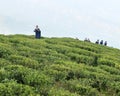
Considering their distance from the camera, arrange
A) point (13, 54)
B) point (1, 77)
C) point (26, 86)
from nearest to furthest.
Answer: point (26, 86)
point (1, 77)
point (13, 54)

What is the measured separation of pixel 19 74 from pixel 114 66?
14.9 m

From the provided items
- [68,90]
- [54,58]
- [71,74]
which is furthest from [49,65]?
[68,90]

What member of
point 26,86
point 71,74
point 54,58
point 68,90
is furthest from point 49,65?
point 26,86

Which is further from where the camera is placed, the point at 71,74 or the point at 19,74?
the point at 71,74

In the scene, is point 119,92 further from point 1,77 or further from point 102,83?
point 1,77

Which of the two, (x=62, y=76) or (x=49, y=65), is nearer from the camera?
(x=62, y=76)

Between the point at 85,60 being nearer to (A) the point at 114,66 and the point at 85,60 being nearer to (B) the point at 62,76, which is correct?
(A) the point at 114,66

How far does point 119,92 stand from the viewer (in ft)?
83.6

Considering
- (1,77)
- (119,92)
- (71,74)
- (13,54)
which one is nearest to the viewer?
(1,77)

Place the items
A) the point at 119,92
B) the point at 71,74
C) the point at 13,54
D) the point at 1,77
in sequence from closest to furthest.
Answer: the point at 1,77, the point at 119,92, the point at 71,74, the point at 13,54

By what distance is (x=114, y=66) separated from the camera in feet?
120

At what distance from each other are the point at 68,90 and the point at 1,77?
11.9 ft

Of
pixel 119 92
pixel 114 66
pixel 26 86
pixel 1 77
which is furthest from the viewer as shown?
pixel 114 66

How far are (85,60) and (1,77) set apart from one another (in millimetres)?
15312
